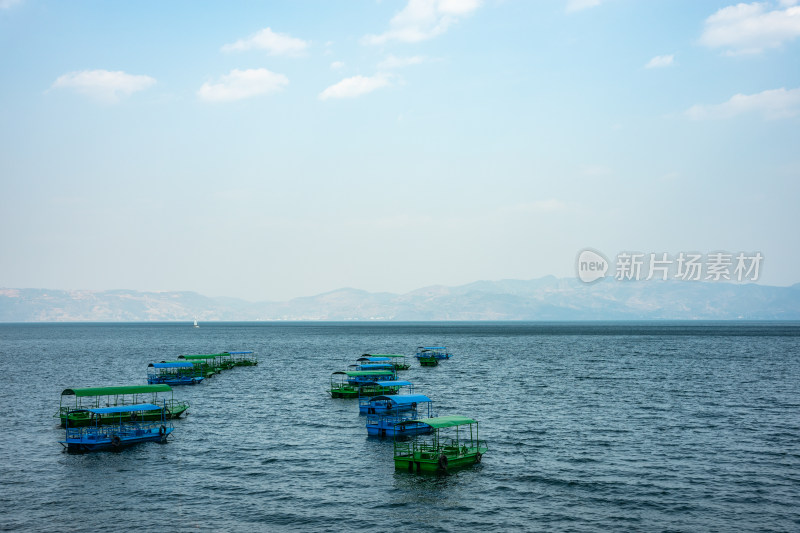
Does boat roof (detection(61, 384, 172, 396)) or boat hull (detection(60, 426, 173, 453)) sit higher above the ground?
boat roof (detection(61, 384, 172, 396))

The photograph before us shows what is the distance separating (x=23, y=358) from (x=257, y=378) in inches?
3672

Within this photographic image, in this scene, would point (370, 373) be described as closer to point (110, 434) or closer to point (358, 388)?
point (358, 388)

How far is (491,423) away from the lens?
69.8 meters

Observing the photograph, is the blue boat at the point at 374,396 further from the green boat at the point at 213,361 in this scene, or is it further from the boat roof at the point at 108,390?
the green boat at the point at 213,361

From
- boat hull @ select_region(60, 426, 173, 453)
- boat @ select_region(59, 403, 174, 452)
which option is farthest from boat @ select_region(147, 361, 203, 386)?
boat hull @ select_region(60, 426, 173, 453)

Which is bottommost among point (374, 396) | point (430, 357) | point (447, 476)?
point (430, 357)

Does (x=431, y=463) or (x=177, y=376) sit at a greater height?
(x=431, y=463)

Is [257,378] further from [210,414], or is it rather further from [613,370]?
[613,370]

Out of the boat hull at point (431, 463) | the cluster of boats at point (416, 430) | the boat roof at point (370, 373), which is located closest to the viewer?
the boat hull at point (431, 463)

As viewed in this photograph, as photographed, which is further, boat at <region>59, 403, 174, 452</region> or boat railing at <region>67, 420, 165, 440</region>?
boat railing at <region>67, 420, 165, 440</region>

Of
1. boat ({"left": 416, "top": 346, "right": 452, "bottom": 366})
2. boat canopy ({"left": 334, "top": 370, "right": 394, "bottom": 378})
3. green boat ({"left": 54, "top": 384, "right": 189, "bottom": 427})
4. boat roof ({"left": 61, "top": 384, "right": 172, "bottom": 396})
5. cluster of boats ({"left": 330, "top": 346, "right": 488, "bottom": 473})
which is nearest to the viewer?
cluster of boats ({"left": 330, "top": 346, "right": 488, "bottom": 473})

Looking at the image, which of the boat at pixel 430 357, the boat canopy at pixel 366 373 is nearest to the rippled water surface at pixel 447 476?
the boat canopy at pixel 366 373

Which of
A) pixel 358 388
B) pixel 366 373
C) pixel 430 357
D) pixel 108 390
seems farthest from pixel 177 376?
pixel 430 357

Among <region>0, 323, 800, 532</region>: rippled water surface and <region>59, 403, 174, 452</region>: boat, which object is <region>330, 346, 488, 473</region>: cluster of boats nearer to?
<region>0, 323, 800, 532</region>: rippled water surface
